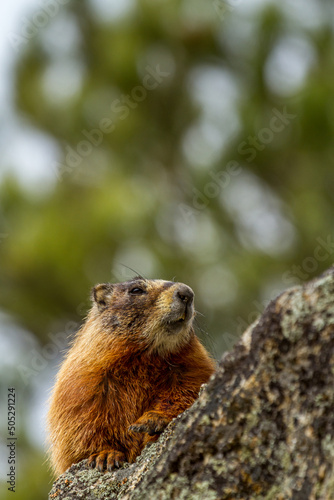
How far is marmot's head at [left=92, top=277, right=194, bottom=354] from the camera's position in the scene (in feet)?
17.2

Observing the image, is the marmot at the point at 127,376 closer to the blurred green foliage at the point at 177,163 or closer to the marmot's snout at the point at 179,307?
the marmot's snout at the point at 179,307

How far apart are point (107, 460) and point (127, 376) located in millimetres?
875

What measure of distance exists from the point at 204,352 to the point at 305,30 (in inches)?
420

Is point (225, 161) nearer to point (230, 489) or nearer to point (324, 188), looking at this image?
point (324, 188)

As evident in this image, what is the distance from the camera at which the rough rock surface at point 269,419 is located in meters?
2.49

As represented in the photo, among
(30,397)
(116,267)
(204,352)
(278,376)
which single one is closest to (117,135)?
(116,267)

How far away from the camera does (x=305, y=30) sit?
1430cm

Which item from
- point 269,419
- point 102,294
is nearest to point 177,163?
point 102,294

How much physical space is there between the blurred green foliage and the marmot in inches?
254

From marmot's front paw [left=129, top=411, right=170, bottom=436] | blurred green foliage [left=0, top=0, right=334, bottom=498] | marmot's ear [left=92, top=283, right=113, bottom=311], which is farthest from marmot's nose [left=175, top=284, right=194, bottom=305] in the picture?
blurred green foliage [left=0, top=0, right=334, bottom=498]

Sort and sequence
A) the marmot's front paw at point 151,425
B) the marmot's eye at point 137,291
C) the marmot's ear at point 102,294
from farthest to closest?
the marmot's ear at point 102,294 → the marmot's eye at point 137,291 → the marmot's front paw at point 151,425

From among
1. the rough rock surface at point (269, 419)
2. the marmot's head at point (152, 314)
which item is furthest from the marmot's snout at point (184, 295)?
the rough rock surface at point (269, 419)

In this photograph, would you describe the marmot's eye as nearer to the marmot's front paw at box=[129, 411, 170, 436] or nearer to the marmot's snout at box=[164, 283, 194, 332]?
the marmot's snout at box=[164, 283, 194, 332]

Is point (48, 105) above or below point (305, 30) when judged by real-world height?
above
